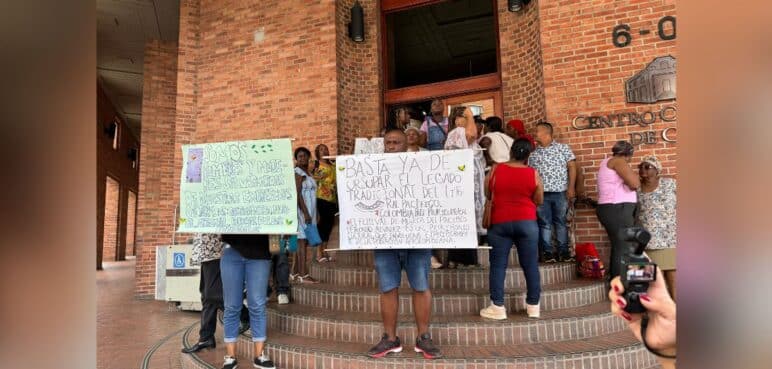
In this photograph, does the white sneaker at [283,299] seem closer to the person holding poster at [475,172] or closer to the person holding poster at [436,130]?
the person holding poster at [475,172]

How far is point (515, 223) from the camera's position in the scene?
3512mm

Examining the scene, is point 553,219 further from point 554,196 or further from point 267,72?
point 267,72

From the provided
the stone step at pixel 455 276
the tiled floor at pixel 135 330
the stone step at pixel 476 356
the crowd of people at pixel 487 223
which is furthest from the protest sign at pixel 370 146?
the tiled floor at pixel 135 330

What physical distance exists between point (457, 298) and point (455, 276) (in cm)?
40

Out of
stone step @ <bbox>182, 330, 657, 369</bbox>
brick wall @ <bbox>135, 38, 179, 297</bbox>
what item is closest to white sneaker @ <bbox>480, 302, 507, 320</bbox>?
stone step @ <bbox>182, 330, 657, 369</bbox>

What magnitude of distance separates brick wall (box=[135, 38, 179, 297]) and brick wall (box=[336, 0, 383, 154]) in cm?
356

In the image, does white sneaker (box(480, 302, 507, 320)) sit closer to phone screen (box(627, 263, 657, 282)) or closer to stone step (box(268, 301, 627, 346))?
stone step (box(268, 301, 627, 346))

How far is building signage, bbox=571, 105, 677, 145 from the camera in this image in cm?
517

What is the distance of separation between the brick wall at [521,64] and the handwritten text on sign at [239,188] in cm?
403

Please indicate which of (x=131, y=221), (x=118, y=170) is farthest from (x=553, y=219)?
(x=131, y=221)

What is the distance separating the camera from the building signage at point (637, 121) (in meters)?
5.17
